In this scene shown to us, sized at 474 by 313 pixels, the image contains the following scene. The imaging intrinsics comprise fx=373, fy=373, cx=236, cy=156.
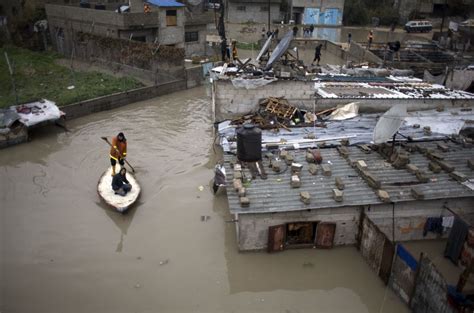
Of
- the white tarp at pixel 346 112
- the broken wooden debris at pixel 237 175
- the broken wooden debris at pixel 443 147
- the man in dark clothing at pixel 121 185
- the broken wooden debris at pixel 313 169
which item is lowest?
the man in dark clothing at pixel 121 185

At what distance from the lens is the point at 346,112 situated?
13.9 meters

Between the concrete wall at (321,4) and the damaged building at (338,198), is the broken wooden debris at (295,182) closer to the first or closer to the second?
the damaged building at (338,198)

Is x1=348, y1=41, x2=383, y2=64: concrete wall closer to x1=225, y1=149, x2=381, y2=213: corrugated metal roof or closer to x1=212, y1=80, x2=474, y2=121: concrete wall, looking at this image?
x1=212, y1=80, x2=474, y2=121: concrete wall

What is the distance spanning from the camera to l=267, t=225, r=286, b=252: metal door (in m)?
9.41

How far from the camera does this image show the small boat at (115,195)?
11.5 m

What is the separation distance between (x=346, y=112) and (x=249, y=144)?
197 inches

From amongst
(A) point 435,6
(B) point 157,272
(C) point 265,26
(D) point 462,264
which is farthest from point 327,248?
(A) point 435,6

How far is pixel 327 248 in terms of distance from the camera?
9.95 m

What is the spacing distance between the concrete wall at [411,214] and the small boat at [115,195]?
23.1 ft

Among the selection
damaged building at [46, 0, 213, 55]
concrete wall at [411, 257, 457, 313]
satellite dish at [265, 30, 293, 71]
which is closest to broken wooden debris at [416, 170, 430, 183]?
concrete wall at [411, 257, 457, 313]

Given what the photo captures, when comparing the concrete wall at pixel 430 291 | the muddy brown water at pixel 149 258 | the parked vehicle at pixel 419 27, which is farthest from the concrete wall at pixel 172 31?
the concrete wall at pixel 430 291

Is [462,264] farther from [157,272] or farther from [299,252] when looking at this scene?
[157,272]

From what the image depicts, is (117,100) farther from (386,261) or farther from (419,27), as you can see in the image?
(419,27)

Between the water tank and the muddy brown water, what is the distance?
208 centimetres
